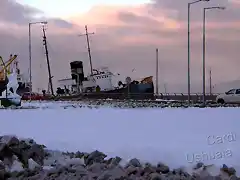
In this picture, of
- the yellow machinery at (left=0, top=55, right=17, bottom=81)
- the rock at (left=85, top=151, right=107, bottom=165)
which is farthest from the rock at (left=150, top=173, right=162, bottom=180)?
the yellow machinery at (left=0, top=55, right=17, bottom=81)

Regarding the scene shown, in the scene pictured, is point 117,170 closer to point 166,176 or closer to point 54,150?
point 166,176

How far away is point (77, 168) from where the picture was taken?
25.2ft

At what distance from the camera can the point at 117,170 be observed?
701cm

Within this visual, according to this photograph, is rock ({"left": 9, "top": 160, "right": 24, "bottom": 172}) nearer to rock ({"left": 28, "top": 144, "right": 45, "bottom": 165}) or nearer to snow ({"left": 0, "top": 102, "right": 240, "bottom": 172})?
rock ({"left": 28, "top": 144, "right": 45, "bottom": 165})

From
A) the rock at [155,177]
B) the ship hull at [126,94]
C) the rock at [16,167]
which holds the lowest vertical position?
the rock at [16,167]

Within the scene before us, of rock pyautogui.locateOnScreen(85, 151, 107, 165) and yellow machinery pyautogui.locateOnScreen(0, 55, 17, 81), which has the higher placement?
yellow machinery pyautogui.locateOnScreen(0, 55, 17, 81)

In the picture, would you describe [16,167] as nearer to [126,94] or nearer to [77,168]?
[77,168]

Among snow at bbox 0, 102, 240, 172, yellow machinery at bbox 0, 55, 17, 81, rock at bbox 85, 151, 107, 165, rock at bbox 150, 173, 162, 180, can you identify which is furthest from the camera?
yellow machinery at bbox 0, 55, 17, 81

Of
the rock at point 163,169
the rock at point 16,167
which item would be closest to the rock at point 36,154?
the rock at point 16,167

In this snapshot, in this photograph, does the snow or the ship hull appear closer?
the snow

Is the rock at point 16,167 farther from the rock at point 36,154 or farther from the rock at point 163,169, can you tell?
the rock at point 163,169

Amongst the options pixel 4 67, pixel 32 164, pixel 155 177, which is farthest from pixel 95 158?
pixel 4 67

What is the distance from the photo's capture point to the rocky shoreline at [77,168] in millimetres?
6995

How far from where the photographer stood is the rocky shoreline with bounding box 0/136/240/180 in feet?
22.9
